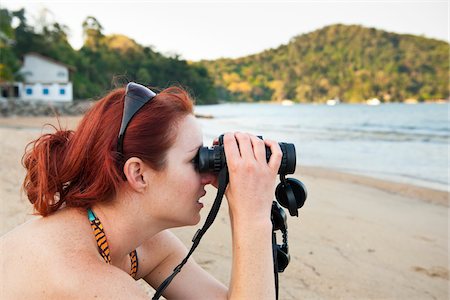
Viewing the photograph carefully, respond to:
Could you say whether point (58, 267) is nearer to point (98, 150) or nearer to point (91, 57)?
point (98, 150)

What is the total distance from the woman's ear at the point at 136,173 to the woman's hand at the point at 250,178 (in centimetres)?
23

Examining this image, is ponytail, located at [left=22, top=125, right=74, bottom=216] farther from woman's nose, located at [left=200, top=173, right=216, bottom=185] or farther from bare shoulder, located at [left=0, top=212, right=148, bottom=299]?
woman's nose, located at [left=200, top=173, right=216, bottom=185]

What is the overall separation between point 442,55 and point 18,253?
329 feet

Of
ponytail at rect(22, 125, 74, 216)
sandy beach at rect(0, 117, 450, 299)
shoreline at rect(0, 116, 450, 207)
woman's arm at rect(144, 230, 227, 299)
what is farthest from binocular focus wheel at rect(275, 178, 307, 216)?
shoreline at rect(0, 116, 450, 207)

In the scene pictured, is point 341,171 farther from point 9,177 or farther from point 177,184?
point 177,184

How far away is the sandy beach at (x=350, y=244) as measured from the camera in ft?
10.2

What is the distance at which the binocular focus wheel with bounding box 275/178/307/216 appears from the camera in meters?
1.37

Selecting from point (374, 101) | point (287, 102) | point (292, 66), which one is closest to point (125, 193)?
point (374, 101)

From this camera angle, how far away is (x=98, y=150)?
3.83 ft

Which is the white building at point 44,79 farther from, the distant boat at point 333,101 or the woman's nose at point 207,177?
the distant boat at point 333,101

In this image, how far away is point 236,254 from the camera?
117 centimetres

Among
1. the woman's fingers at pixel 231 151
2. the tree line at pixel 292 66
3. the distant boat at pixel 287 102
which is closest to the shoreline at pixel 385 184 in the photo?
the woman's fingers at pixel 231 151

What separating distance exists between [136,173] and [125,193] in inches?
3.3

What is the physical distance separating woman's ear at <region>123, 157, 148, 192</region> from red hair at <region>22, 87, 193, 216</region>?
16 millimetres
